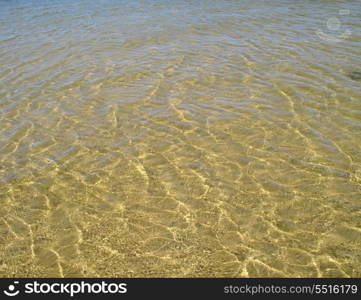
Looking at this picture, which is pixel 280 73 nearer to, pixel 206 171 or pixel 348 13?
pixel 206 171

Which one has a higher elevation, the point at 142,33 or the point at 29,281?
the point at 142,33

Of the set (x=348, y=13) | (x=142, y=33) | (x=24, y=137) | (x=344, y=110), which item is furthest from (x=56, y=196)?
(x=348, y=13)

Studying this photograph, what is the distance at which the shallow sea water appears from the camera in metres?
5.17

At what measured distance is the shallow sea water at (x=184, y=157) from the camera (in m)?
5.17

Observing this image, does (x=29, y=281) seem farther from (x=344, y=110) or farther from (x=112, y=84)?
(x=344, y=110)

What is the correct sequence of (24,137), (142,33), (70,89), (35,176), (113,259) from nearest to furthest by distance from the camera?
(113,259), (35,176), (24,137), (70,89), (142,33)

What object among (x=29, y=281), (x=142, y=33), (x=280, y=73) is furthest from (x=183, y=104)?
(x=142, y=33)

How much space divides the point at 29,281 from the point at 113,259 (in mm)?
1246

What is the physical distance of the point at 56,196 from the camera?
6.38m

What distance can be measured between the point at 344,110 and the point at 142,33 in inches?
402

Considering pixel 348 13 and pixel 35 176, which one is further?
pixel 348 13

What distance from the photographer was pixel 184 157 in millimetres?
7203

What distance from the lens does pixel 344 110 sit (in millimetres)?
8406

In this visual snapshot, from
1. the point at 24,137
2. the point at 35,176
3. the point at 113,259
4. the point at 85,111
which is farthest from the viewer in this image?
the point at 85,111
